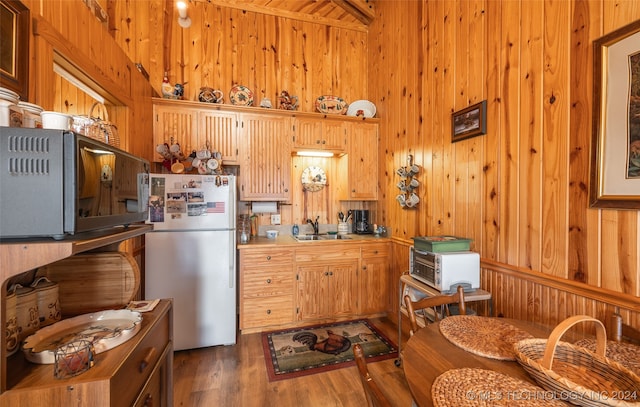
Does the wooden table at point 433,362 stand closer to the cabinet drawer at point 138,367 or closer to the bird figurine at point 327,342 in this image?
the cabinet drawer at point 138,367

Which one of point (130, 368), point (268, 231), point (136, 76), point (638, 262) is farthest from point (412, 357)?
point (136, 76)

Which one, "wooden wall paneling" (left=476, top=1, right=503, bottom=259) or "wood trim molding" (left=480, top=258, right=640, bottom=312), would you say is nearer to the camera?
"wood trim molding" (left=480, top=258, right=640, bottom=312)

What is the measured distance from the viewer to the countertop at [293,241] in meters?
2.68

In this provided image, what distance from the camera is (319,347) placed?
242 centimetres

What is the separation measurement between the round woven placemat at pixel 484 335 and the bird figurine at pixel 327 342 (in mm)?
1461

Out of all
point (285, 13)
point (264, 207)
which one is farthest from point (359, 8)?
point (264, 207)

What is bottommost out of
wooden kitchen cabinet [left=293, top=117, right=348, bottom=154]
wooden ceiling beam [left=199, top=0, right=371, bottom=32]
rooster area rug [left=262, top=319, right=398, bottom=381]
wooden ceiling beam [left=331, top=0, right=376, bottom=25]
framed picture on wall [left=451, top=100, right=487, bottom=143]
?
rooster area rug [left=262, top=319, right=398, bottom=381]

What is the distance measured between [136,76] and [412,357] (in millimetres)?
2962

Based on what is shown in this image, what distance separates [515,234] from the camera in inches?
65.7

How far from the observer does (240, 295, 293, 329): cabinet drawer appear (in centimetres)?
262

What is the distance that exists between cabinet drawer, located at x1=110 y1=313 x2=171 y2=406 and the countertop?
1505mm

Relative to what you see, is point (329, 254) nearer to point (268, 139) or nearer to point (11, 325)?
point (268, 139)

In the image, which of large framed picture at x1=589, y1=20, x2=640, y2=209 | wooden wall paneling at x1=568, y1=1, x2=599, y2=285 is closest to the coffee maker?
wooden wall paneling at x1=568, y1=1, x2=599, y2=285

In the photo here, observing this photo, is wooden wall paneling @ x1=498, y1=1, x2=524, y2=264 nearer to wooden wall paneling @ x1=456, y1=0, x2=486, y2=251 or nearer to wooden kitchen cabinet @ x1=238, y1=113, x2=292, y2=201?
wooden wall paneling @ x1=456, y1=0, x2=486, y2=251
